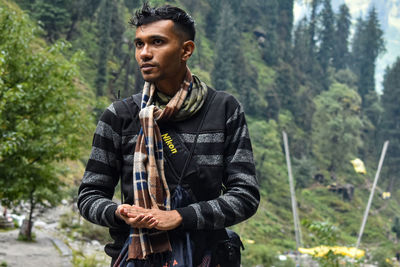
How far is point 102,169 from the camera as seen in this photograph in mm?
1772

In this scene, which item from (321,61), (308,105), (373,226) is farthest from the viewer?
(321,61)

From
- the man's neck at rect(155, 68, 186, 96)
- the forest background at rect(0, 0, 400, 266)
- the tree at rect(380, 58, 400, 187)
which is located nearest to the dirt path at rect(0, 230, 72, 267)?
the forest background at rect(0, 0, 400, 266)

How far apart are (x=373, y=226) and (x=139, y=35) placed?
168 feet

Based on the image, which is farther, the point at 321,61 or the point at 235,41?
the point at 321,61

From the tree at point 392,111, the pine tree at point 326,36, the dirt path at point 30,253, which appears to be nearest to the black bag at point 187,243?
the dirt path at point 30,253

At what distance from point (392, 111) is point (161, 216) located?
7113cm

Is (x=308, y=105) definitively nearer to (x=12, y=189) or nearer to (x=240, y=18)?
(x=240, y=18)

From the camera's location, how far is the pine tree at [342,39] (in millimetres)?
78562

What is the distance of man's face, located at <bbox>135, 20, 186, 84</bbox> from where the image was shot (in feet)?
5.73

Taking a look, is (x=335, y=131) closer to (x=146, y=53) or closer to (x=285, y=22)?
(x=285, y=22)

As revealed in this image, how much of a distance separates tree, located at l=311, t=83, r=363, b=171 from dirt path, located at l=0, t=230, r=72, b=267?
4670cm

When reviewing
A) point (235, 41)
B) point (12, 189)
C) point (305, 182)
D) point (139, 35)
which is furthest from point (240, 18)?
point (139, 35)

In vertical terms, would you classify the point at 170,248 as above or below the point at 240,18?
below

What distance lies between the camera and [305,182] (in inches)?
2035
